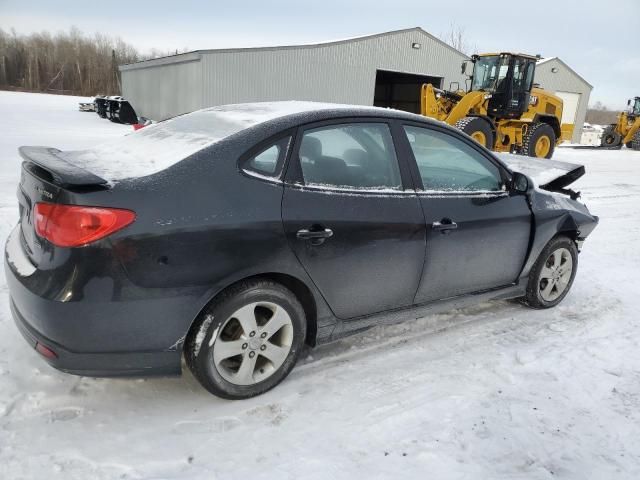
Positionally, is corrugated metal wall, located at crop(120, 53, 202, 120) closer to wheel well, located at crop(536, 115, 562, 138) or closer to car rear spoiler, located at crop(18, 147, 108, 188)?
wheel well, located at crop(536, 115, 562, 138)

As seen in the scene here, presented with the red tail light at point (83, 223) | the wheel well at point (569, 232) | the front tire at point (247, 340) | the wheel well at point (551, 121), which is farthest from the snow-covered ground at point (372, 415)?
the wheel well at point (551, 121)

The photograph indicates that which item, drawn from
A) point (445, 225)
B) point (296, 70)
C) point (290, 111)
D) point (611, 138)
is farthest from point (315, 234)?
point (611, 138)

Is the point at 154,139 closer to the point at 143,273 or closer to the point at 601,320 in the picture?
the point at 143,273

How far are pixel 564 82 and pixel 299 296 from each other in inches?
1231

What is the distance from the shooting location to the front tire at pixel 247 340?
245 centimetres

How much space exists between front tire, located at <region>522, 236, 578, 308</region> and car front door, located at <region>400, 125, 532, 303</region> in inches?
12.8

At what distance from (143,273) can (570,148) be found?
25.3m

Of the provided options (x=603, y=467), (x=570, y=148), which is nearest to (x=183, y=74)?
(x=570, y=148)

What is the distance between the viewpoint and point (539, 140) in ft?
49.9

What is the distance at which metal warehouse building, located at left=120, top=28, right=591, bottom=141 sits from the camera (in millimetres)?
18875

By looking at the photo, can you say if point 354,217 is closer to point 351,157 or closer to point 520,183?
point 351,157

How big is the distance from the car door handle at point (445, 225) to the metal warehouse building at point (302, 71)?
56.2 ft

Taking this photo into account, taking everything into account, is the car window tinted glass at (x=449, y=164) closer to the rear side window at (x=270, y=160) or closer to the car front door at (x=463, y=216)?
the car front door at (x=463, y=216)

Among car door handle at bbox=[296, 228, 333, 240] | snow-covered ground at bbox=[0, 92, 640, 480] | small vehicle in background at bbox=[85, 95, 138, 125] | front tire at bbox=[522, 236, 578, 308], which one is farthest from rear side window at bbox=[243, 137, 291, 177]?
small vehicle in background at bbox=[85, 95, 138, 125]
